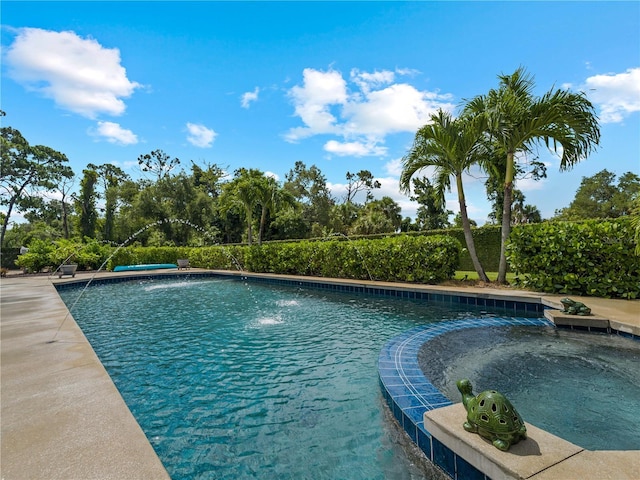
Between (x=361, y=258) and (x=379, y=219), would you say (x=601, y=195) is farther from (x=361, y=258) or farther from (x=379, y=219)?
(x=361, y=258)

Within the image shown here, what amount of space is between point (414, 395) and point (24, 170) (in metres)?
37.0

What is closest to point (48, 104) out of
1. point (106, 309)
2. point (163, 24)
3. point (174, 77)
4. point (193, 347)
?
point (174, 77)

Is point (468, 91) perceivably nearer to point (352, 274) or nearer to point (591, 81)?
point (591, 81)

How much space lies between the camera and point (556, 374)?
3.43m

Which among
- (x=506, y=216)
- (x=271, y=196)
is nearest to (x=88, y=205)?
(x=271, y=196)

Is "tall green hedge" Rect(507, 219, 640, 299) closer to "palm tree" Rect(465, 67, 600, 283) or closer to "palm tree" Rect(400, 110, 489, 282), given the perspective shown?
"palm tree" Rect(465, 67, 600, 283)

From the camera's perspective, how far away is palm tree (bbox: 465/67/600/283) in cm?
777

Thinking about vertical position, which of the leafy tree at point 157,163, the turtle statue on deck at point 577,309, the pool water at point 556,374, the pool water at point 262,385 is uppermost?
the leafy tree at point 157,163

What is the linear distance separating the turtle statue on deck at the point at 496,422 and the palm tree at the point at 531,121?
7829 mm

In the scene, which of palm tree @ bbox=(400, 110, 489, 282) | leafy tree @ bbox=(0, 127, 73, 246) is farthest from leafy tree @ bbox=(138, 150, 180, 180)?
palm tree @ bbox=(400, 110, 489, 282)

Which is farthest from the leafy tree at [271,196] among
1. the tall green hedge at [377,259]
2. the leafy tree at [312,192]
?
the leafy tree at [312,192]

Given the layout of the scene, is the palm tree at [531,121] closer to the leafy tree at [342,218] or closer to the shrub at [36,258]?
the leafy tree at [342,218]

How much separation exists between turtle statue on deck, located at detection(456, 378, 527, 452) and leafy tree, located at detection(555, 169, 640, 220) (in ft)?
149

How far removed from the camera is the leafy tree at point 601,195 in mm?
37594
